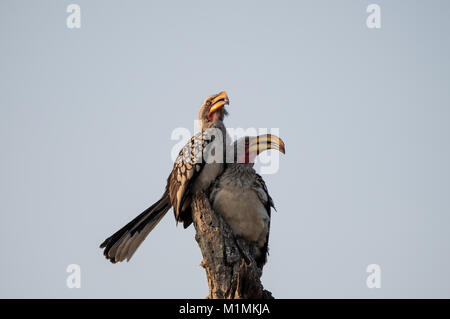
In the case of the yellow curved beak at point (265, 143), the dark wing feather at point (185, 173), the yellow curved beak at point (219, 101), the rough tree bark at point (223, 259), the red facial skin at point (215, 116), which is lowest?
the rough tree bark at point (223, 259)

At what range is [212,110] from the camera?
21.0 feet

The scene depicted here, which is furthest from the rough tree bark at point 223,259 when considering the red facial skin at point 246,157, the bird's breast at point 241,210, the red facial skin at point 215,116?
the red facial skin at point 215,116

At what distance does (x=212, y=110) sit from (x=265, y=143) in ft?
2.57

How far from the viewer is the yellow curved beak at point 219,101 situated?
20.6 feet

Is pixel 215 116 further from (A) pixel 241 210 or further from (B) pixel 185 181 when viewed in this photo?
(A) pixel 241 210

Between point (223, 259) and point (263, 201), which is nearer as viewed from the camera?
point (223, 259)

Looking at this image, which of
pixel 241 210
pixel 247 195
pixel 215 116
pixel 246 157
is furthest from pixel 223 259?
pixel 215 116

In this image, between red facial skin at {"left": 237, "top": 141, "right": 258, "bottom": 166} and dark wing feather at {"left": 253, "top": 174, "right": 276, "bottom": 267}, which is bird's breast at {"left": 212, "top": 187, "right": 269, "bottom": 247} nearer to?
dark wing feather at {"left": 253, "top": 174, "right": 276, "bottom": 267}

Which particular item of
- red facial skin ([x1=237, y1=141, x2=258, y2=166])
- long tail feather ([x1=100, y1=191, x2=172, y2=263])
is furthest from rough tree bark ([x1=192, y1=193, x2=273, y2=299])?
long tail feather ([x1=100, y1=191, x2=172, y2=263])

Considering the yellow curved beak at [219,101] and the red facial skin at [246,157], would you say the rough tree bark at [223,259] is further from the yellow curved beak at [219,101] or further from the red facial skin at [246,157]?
the yellow curved beak at [219,101]

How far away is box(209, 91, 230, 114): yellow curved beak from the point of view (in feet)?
20.6
